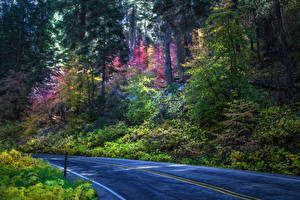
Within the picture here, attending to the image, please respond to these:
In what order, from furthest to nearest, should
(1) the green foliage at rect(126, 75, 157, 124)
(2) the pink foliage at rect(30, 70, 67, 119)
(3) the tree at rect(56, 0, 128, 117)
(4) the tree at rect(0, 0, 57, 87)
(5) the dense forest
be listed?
(4) the tree at rect(0, 0, 57, 87) → (2) the pink foliage at rect(30, 70, 67, 119) → (3) the tree at rect(56, 0, 128, 117) → (1) the green foliage at rect(126, 75, 157, 124) → (5) the dense forest

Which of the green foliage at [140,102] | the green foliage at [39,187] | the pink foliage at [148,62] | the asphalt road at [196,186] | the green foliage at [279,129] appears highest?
the pink foliage at [148,62]

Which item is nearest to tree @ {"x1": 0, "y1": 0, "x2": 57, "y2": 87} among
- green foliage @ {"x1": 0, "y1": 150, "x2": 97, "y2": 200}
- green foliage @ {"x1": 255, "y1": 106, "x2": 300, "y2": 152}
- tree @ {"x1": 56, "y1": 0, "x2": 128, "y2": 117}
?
tree @ {"x1": 56, "y1": 0, "x2": 128, "y2": 117}

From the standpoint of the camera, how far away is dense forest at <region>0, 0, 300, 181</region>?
13.5 metres

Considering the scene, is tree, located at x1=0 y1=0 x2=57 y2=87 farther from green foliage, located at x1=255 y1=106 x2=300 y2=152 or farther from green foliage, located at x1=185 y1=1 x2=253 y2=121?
green foliage, located at x1=255 y1=106 x2=300 y2=152

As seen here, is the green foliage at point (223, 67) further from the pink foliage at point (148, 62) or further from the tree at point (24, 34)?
the tree at point (24, 34)

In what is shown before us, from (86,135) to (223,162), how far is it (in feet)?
52.5

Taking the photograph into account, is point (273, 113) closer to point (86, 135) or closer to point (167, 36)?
point (167, 36)

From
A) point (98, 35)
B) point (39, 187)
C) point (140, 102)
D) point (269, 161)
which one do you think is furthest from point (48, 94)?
point (269, 161)

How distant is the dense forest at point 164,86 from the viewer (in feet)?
44.3

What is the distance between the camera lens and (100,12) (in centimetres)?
2794

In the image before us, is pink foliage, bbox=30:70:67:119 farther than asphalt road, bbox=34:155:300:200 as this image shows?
Yes

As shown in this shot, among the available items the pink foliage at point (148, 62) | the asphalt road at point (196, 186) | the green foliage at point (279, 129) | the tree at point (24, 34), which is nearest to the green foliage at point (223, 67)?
the green foliage at point (279, 129)

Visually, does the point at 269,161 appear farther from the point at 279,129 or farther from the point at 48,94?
the point at 48,94

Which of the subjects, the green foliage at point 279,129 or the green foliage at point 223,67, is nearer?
the green foliage at point 279,129
